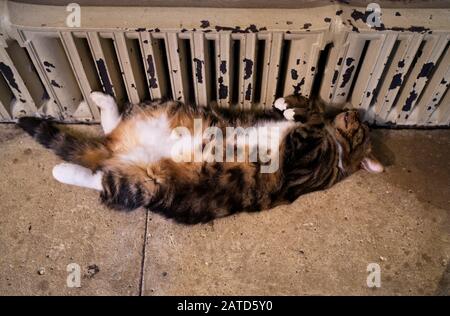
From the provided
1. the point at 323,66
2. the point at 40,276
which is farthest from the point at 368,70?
the point at 40,276

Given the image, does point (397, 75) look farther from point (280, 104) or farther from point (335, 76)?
point (280, 104)

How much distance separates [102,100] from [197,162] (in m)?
0.57

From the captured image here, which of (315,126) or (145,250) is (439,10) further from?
(145,250)

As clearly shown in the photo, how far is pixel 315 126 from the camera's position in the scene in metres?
1.93

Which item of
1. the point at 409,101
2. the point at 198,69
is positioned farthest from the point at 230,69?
the point at 409,101

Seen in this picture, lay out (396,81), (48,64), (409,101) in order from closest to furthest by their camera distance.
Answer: (48,64)
(396,81)
(409,101)

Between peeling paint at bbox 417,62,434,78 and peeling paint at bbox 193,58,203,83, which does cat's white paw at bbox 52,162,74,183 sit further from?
peeling paint at bbox 417,62,434,78

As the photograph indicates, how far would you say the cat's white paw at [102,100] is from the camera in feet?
6.32

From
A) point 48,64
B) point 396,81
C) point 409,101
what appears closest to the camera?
point 48,64

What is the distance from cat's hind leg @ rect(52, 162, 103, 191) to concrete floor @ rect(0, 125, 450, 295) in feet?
0.30

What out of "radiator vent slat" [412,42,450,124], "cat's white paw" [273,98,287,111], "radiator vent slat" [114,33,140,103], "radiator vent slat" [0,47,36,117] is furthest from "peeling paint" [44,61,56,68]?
"radiator vent slat" [412,42,450,124]

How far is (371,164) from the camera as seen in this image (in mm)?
1954

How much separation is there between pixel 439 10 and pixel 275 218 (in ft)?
3.70
